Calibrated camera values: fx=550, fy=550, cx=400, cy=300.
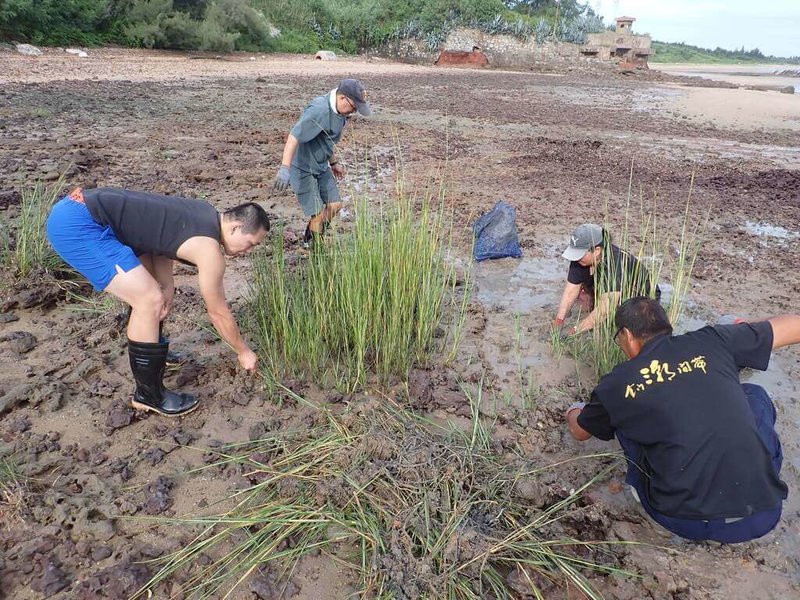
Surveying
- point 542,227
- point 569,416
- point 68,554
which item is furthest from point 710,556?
point 542,227

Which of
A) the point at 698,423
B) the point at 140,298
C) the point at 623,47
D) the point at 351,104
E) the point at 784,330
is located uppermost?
the point at 623,47

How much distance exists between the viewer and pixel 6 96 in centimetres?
1002

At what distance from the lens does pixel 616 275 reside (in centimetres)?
366

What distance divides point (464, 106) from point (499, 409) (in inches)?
476

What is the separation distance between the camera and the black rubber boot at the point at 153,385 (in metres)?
2.75

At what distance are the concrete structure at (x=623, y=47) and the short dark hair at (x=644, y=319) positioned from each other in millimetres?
34232

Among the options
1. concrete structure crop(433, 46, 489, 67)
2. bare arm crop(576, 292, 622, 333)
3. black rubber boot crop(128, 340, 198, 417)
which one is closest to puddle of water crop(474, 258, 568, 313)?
bare arm crop(576, 292, 622, 333)

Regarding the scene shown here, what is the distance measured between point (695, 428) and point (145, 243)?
8.52ft

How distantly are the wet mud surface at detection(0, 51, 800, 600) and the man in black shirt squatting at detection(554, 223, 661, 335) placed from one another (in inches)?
13.0

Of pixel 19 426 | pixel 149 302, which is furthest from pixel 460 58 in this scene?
pixel 19 426

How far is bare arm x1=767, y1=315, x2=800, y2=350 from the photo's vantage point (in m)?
2.42

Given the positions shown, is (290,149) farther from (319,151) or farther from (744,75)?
(744,75)

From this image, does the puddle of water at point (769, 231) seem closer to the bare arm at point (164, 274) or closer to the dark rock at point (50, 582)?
the bare arm at point (164, 274)

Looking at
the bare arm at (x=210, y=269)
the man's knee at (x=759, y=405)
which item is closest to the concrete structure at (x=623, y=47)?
the man's knee at (x=759, y=405)
